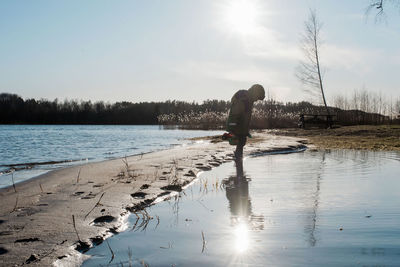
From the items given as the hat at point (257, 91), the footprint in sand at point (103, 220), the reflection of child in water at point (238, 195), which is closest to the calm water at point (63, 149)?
the footprint in sand at point (103, 220)

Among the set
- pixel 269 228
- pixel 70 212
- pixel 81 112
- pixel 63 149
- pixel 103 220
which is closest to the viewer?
pixel 269 228

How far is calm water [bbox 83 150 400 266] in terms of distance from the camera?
2127 millimetres

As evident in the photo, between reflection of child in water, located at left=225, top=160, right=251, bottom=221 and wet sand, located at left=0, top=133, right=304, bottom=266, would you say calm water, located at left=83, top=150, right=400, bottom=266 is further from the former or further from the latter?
wet sand, located at left=0, top=133, right=304, bottom=266

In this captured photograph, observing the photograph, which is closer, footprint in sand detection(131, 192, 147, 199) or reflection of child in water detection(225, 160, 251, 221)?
reflection of child in water detection(225, 160, 251, 221)

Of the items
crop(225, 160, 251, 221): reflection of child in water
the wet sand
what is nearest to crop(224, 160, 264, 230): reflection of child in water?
crop(225, 160, 251, 221): reflection of child in water

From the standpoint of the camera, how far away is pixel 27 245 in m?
2.34

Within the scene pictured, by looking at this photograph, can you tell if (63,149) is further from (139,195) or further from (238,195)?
(238,195)

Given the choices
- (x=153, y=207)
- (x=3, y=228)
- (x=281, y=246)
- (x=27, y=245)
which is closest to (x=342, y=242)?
(x=281, y=246)

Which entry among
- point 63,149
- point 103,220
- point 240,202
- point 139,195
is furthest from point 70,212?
point 63,149

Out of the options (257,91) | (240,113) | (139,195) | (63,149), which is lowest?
(63,149)

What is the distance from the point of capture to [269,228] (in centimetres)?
275

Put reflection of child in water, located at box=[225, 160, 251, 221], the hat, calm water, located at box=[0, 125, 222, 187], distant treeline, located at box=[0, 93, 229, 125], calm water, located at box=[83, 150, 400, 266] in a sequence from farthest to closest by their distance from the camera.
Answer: distant treeline, located at box=[0, 93, 229, 125], calm water, located at box=[0, 125, 222, 187], the hat, reflection of child in water, located at box=[225, 160, 251, 221], calm water, located at box=[83, 150, 400, 266]

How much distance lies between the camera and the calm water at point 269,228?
2127 millimetres

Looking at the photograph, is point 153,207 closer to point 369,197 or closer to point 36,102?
point 369,197
